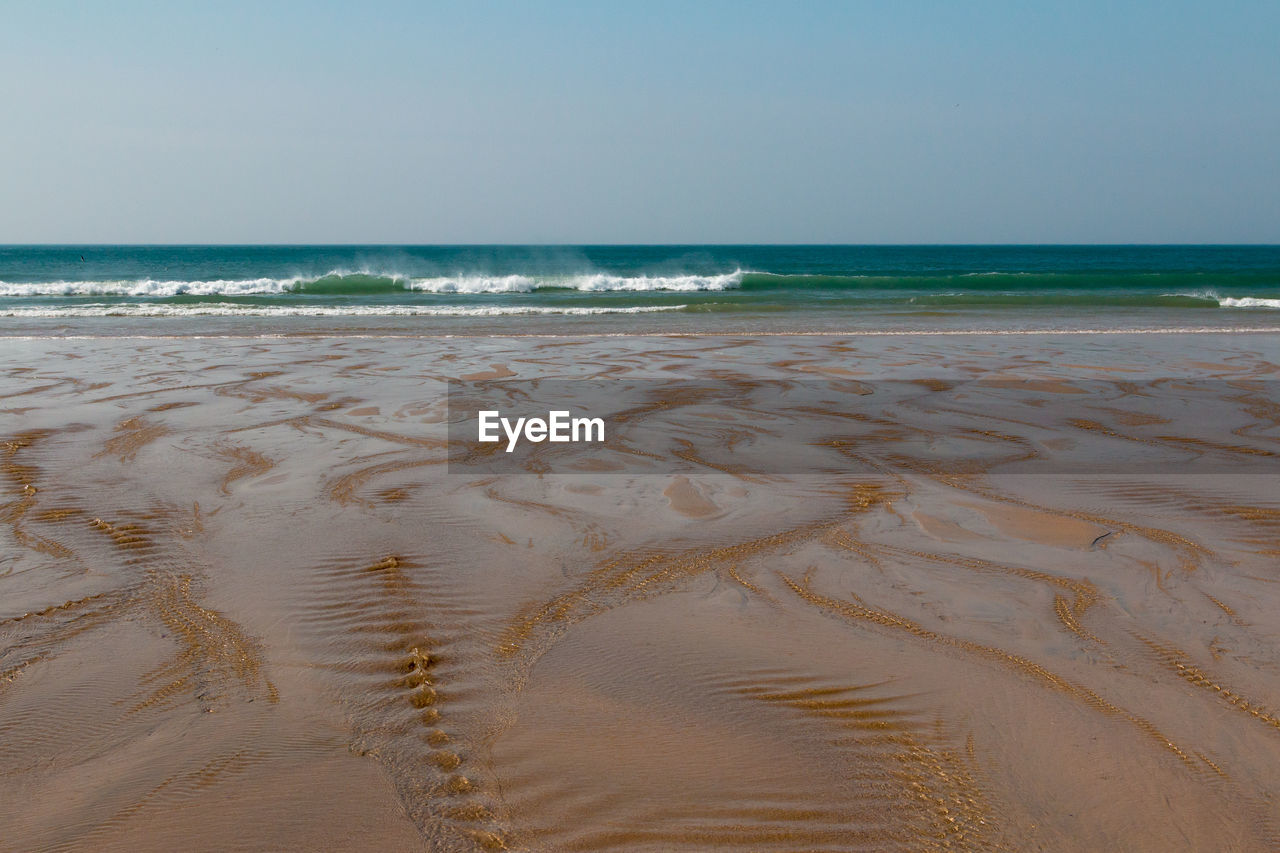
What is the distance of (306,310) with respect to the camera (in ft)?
78.3

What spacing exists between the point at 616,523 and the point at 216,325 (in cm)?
1733

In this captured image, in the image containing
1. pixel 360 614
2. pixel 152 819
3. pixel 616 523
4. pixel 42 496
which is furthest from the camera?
pixel 42 496

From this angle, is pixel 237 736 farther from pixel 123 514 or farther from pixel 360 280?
pixel 360 280

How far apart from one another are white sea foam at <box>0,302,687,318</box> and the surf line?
49.8 ft

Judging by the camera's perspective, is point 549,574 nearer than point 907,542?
Yes

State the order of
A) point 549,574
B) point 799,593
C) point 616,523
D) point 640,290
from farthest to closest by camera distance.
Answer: point 640,290
point 616,523
point 549,574
point 799,593

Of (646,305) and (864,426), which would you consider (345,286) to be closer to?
(646,305)

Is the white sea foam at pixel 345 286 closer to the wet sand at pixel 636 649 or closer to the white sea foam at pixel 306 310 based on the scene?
the white sea foam at pixel 306 310

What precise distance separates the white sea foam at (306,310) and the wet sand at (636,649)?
55.4 feet

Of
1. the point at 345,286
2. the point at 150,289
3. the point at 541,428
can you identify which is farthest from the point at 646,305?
the point at 150,289

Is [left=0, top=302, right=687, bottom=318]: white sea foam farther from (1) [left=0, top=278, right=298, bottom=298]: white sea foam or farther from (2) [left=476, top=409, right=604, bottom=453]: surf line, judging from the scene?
(2) [left=476, top=409, right=604, bottom=453]: surf line

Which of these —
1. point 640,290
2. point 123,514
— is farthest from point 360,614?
point 640,290

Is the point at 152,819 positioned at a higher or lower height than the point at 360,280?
lower

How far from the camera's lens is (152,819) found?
2248mm
